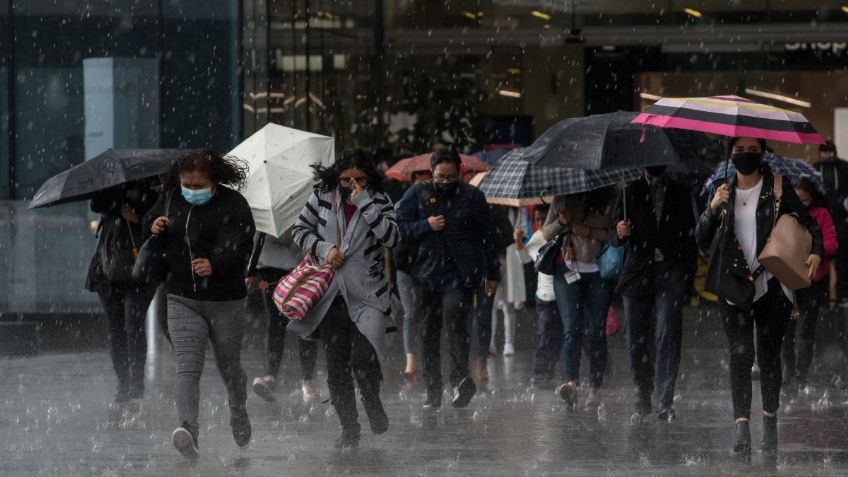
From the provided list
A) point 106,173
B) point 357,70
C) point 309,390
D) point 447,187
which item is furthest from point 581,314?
point 357,70

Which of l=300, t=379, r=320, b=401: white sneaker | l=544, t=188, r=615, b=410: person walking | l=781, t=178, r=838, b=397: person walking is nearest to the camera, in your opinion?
l=544, t=188, r=615, b=410: person walking

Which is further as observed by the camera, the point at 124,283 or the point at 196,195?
the point at 124,283

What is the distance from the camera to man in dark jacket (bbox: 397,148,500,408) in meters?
11.5

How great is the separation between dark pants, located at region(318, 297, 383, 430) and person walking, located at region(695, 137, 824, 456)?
80.1 inches

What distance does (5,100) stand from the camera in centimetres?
2011

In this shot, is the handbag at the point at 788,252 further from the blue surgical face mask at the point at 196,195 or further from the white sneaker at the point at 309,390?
the white sneaker at the point at 309,390

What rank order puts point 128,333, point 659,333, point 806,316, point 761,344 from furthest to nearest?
point 806,316 → point 128,333 → point 659,333 → point 761,344

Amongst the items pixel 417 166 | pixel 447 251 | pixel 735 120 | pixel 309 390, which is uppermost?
pixel 735 120

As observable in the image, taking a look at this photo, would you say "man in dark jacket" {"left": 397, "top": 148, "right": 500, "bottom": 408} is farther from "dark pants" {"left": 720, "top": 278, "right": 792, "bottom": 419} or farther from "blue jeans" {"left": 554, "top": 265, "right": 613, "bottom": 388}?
"dark pants" {"left": 720, "top": 278, "right": 792, "bottom": 419}

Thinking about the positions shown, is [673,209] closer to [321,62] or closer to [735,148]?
[735,148]

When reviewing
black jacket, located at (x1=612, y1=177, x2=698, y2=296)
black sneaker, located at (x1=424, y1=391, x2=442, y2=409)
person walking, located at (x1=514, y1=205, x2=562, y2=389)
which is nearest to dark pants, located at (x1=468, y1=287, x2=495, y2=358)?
person walking, located at (x1=514, y1=205, x2=562, y2=389)

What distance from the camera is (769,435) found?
9305mm

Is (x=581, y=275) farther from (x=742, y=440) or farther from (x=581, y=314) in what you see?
(x=742, y=440)

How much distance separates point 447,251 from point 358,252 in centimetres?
185
